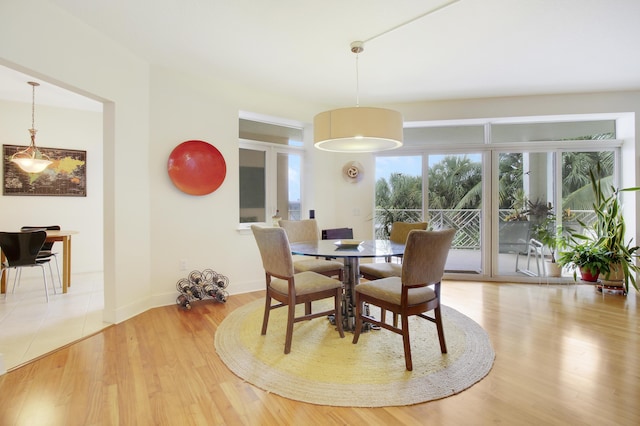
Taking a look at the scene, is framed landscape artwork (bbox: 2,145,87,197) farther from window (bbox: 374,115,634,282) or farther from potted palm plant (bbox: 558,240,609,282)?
potted palm plant (bbox: 558,240,609,282)

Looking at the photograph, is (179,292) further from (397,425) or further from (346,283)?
(397,425)

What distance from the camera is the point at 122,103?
306cm

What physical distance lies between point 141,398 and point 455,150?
4.56 m

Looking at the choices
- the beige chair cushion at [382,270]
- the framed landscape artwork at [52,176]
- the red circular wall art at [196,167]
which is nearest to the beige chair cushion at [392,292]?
the beige chair cushion at [382,270]

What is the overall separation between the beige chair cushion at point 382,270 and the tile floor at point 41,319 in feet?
7.85

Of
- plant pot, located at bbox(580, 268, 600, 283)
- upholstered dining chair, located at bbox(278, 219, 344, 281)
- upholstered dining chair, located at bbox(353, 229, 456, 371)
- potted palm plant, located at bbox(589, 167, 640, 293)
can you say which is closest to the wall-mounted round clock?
upholstered dining chair, located at bbox(278, 219, 344, 281)

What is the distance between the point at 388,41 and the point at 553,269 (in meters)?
3.74

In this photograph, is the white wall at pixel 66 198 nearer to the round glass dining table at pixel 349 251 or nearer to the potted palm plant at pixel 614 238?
the round glass dining table at pixel 349 251

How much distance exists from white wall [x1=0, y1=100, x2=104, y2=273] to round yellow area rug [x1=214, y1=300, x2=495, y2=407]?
3.38 meters

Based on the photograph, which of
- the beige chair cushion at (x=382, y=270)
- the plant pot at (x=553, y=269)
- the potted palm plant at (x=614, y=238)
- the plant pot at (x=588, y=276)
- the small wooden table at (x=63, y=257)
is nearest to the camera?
the beige chair cushion at (x=382, y=270)

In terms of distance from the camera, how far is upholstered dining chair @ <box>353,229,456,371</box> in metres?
2.15

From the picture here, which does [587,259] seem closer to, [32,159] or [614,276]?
[614,276]

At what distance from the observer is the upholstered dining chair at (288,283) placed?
2402mm

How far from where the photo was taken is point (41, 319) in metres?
3.06
